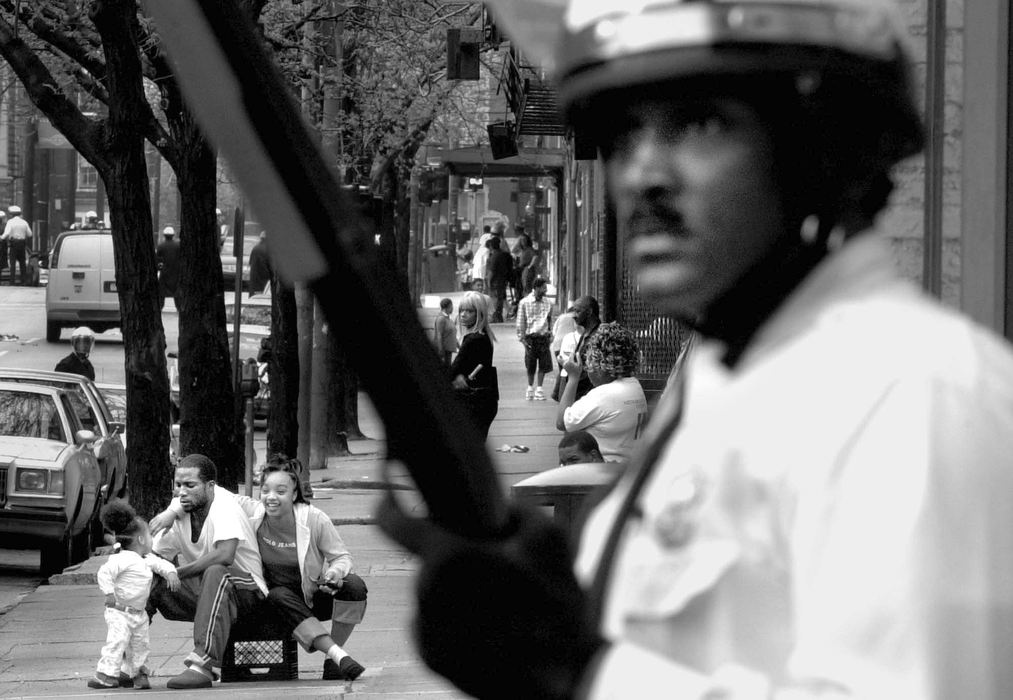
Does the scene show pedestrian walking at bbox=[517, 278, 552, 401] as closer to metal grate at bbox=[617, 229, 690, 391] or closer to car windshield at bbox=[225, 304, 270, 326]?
car windshield at bbox=[225, 304, 270, 326]

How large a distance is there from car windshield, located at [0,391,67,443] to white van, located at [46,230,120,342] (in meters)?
19.0

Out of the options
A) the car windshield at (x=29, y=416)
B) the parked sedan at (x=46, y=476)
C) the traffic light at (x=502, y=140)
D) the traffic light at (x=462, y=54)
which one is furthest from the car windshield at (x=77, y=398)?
the traffic light at (x=502, y=140)

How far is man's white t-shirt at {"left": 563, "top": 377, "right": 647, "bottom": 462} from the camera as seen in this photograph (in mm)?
9781

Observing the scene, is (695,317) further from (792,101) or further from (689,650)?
(689,650)

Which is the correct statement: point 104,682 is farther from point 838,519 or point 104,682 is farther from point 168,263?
point 168,263

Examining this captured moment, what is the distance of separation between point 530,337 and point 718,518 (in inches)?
993

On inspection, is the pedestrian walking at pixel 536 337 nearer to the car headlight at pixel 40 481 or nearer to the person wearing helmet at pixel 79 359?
Answer: the person wearing helmet at pixel 79 359

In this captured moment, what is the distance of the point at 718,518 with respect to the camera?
1315 mm

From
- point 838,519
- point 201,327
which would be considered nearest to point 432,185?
point 201,327

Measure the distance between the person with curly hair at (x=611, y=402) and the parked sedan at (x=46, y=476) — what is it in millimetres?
5839

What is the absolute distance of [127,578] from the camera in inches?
409

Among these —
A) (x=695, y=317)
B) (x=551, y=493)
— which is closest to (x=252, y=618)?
(x=551, y=493)

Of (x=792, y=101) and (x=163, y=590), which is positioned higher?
(x=792, y=101)

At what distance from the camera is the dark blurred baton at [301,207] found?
1301 mm
